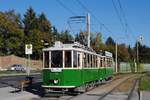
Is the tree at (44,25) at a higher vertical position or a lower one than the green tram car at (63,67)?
higher

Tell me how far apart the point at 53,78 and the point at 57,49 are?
1622 millimetres

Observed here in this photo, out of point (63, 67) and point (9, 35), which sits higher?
point (9, 35)

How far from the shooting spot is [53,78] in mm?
25484

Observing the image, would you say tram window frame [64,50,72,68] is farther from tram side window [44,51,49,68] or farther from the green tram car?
tram side window [44,51,49,68]

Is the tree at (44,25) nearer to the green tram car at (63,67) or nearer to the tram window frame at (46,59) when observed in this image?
the tram window frame at (46,59)

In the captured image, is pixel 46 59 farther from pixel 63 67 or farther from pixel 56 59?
pixel 63 67

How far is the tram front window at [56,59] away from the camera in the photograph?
2562cm

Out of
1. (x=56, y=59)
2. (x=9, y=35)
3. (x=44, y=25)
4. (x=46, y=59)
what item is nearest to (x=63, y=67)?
(x=56, y=59)

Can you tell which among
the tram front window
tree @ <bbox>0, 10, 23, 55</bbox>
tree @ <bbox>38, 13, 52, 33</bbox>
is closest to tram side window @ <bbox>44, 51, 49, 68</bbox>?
the tram front window

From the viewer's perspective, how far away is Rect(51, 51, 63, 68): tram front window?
25625 millimetres

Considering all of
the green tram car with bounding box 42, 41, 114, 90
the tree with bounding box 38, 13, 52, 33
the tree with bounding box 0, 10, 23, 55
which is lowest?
the green tram car with bounding box 42, 41, 114, 90

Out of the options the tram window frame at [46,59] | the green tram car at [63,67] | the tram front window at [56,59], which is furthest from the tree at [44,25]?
the tram front window at [56,59]

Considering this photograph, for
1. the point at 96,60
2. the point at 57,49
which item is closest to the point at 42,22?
the point at 96,60

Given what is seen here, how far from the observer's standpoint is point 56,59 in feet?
84.5
